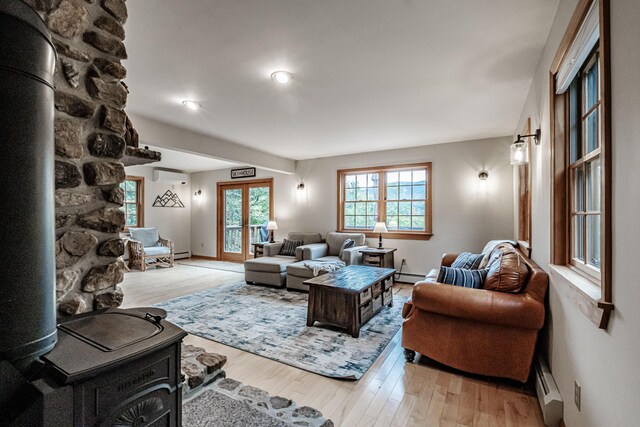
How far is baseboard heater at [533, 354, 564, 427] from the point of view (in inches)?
69.1

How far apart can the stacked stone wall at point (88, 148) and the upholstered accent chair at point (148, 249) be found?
5.87 m

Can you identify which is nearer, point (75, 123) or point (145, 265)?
point (75, 123)

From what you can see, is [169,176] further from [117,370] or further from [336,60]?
[117,370]

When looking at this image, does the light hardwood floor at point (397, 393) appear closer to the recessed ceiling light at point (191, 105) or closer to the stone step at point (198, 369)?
the stone step at point (198, 369)

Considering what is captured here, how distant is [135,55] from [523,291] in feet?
11.2

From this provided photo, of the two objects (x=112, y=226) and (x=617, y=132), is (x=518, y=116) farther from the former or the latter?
(x=112, y=226)

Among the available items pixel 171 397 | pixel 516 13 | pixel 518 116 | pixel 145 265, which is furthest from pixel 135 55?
pixel 145 265

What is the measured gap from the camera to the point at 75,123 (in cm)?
121

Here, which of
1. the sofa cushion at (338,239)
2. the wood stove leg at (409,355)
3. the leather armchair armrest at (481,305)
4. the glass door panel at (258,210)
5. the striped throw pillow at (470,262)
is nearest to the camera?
the leather armchair armrest at (481,305)

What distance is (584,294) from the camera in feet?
4.38

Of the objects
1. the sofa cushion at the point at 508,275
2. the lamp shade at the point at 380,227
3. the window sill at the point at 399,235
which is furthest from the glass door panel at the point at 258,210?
the sofa cushion at the point at 508,275

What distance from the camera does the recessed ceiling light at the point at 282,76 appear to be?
269cm

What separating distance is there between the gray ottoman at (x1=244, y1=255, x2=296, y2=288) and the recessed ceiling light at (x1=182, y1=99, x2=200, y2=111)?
8.35 feet

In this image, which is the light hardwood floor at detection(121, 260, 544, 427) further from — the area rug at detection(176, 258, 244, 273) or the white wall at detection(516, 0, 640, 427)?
the area rug at detection(176, 258, 244, 273)
